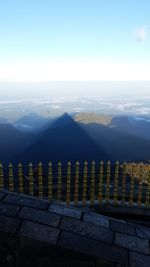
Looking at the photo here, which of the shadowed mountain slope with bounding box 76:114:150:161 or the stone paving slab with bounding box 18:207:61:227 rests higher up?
the stone paving slab with bounding box 18:207:61:227

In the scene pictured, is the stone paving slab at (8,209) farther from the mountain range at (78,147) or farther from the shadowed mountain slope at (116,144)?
the shadowed mountain slope at (116,144)

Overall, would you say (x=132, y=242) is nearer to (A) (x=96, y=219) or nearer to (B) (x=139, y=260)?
(B) (x=139, y=260)

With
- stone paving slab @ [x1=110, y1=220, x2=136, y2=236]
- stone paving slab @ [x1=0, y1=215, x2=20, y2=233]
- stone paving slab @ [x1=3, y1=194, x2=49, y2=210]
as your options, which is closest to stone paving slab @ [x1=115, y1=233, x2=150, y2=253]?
stone paving slab @ [x1=110, y1=220, x2=136, y2=236]

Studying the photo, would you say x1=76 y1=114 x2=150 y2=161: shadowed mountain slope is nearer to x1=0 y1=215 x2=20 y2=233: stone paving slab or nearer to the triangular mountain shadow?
the triangular mountain shadow

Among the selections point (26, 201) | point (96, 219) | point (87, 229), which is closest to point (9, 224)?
point (26, 201)

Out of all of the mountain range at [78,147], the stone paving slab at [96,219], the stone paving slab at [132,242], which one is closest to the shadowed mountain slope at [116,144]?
the mountain range at [78,147]

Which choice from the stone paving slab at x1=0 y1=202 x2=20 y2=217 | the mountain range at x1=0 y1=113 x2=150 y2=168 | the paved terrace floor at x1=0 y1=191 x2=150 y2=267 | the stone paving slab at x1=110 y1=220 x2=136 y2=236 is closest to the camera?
the paved terrace floor at x1=0 y1=191 x2=150 y2=267

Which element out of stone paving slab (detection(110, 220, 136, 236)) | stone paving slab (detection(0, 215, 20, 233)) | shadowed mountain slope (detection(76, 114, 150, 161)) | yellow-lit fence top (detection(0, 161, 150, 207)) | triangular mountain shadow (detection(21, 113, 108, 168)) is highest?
stone paving slab (detection(0, 215, 20, 233))

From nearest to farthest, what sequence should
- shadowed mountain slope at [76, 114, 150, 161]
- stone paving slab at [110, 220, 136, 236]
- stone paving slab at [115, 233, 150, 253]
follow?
stone paving slab at [115, 233, 150, 253] → stone paving slab at [110, 220, 136, 236] → shadowed mountain slope at [76, 114, 150, 161]
